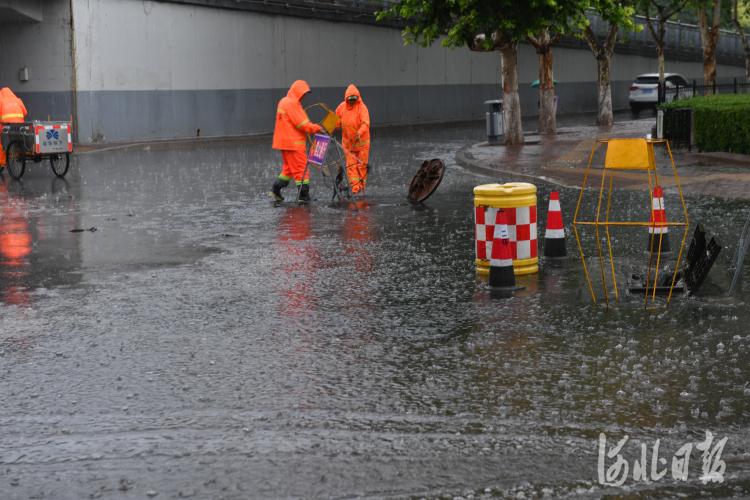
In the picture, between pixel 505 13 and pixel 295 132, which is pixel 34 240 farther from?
pixel 505 13

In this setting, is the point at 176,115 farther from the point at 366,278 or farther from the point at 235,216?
the point at 366,278

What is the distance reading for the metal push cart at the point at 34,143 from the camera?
1695cm

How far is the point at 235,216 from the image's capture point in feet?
39.1

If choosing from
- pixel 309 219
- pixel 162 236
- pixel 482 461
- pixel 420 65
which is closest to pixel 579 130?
pixel 420 65

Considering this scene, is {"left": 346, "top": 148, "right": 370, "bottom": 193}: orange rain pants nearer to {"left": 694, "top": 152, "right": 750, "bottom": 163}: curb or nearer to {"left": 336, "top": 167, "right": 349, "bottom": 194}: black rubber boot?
{"left": 336, "top": 167, "right": 349, "bottom": 194}: black rubber boot

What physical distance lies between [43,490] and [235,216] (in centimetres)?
842

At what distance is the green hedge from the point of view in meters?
17.0

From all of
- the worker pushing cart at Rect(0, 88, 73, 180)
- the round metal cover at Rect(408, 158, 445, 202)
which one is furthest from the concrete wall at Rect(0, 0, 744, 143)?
the round metal cover at Rect(408, 158, 445, 202)

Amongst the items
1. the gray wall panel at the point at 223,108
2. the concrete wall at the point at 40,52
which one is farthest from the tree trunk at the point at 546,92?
the concrete wall at the point at 40,52

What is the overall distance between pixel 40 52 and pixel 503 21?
51.3 ft

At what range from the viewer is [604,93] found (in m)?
32.3

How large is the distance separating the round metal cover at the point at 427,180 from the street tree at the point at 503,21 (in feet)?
30.8

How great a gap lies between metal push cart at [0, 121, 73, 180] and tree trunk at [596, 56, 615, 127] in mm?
20478

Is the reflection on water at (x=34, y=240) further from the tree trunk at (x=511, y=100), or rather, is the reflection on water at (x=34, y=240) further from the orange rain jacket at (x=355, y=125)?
the tree trunk at (x=511, y=100)
